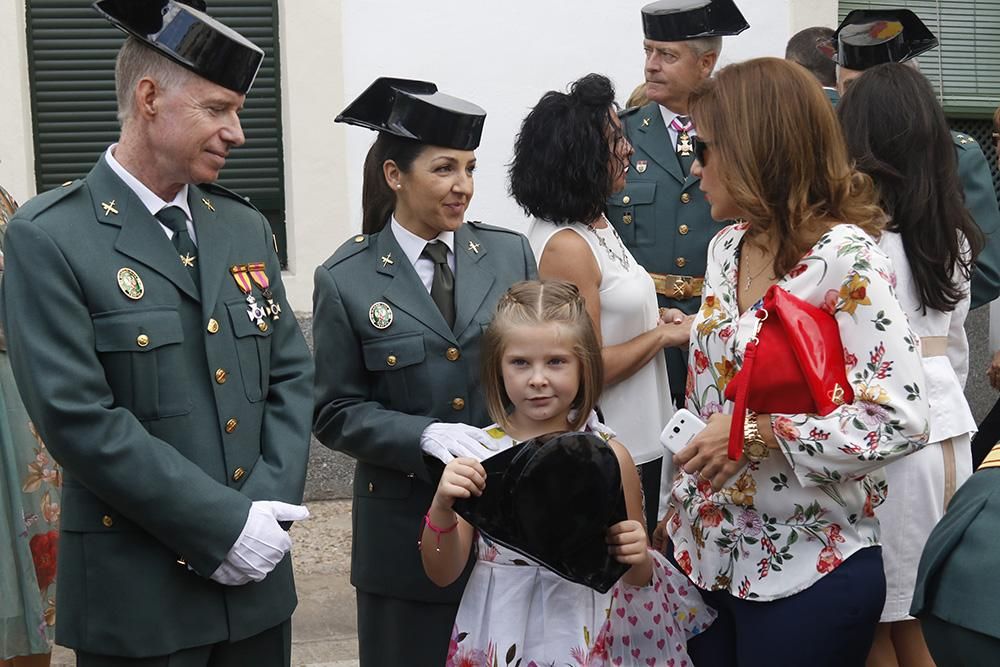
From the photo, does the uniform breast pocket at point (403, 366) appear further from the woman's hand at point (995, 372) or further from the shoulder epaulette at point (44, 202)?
the woman's hand at point (995, 372)

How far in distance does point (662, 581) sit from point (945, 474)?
103cm

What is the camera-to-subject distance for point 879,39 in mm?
4855

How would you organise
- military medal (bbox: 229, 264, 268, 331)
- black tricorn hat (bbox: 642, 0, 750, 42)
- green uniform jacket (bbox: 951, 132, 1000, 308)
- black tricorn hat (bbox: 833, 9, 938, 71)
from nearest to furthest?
military medal (bbox: 229, 264, 268, 331), green uniform jacket (bbox: 951, 132, 1000, 308), black tricorn hat (bbox: 642, 0, 750, 42), black tricorn hat (bbox: 833, 9, 938, 71)

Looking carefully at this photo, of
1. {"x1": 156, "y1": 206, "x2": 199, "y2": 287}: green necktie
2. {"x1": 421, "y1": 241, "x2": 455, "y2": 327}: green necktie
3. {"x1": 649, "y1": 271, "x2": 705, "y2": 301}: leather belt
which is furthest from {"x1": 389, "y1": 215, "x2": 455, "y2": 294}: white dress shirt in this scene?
{"x1": 649, "y1": 271, "x2": 705, "y2": 301}: leather belt

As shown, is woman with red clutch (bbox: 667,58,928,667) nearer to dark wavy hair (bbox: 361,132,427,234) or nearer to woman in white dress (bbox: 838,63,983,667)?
woman in white dress (bbox: 838,63,983,667)

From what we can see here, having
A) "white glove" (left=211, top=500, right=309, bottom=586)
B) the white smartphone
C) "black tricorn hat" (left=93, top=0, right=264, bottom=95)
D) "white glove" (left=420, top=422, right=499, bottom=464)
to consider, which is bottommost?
"white glove" (left=211, top=500, right=309, bottom=586)

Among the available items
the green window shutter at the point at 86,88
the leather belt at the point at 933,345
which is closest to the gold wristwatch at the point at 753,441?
the leather belt at the point at 933,345

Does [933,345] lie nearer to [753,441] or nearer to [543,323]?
[753,441]

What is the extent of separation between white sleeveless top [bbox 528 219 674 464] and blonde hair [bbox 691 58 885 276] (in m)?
1.07

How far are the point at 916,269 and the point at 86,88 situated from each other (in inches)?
160

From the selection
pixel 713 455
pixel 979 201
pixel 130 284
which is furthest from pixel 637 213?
pixel 130 284

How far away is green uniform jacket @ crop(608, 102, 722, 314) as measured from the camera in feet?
14.3

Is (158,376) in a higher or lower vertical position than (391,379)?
higher

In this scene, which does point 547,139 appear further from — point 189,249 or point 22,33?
point 22,33
